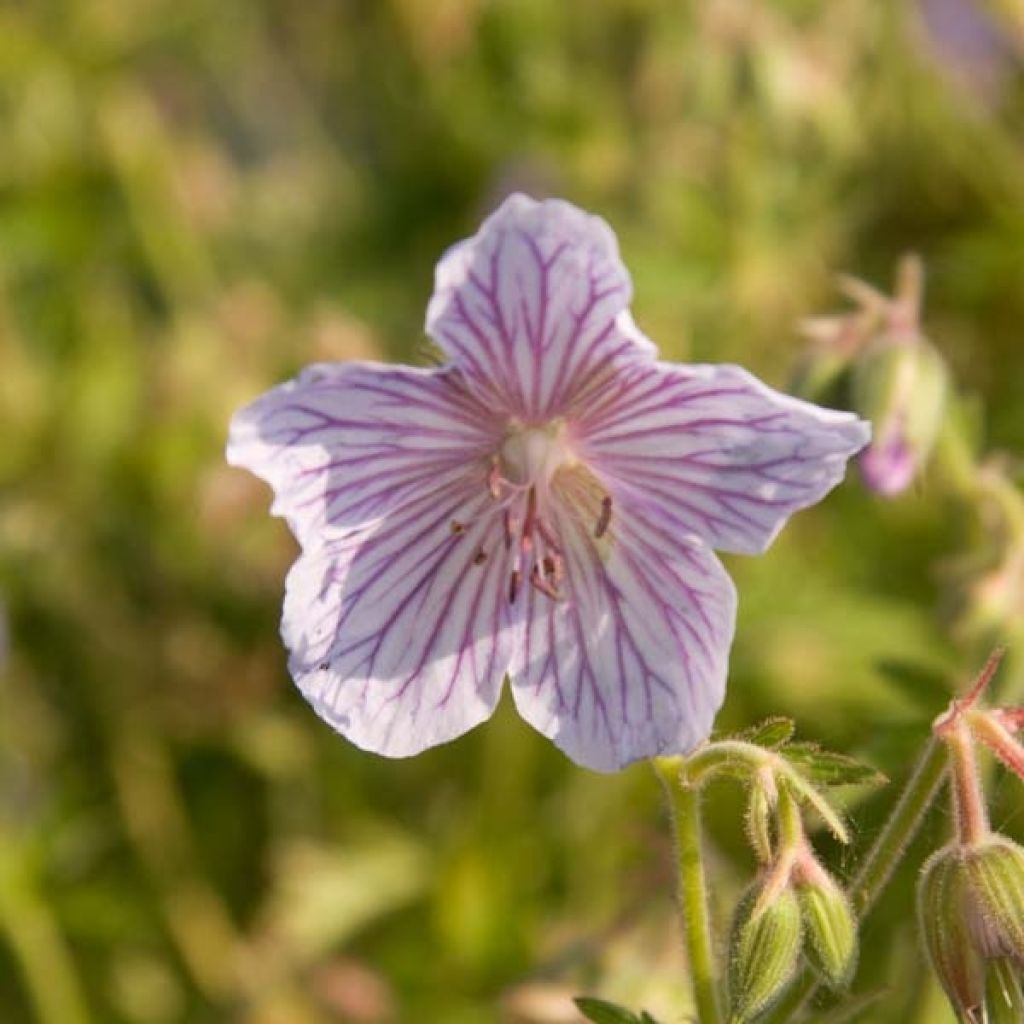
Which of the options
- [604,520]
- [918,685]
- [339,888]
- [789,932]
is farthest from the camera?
[339,888]

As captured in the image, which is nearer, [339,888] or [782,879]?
[782,879]

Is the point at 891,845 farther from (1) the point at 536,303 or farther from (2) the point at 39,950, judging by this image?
(2) the point at 39,950

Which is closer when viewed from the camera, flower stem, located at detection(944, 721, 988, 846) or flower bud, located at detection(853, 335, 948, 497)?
flower stem, located at detection(944, 721, 988, 846)

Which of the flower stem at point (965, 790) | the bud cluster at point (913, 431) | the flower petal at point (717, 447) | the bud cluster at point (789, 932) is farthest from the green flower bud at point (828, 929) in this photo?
the bud cluster at point (913, 431)

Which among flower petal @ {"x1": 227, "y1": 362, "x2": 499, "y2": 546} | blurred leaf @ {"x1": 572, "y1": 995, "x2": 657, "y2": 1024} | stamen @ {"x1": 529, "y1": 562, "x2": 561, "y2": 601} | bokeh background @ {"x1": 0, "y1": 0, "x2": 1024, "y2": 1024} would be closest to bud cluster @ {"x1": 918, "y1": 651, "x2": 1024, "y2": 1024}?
blurred leaf @ {"x1": 572, "y1": 995, "x2": 657, "y2": 1024}

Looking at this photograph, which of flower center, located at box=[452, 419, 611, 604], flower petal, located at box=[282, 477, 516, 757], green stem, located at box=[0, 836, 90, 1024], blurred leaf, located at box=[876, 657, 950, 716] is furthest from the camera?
green stem, located at box=[0, 836, 90, 1024]

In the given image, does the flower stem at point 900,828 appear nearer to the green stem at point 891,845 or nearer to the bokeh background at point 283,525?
the green stem at point 891,845

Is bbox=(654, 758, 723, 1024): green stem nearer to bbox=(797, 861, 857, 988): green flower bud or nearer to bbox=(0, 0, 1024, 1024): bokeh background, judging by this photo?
bbox=(797, 861, 857, 988): green flower bud

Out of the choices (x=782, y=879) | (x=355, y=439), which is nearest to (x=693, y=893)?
(x=782, y=879)
